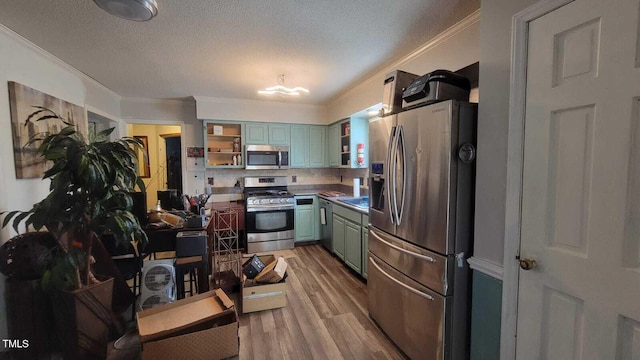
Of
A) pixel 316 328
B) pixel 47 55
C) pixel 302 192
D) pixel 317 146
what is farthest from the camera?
pixel 302 192

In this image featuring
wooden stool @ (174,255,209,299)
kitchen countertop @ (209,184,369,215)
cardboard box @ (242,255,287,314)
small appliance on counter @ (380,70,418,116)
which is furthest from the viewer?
kitchen countertop @ (209,184,369,215)

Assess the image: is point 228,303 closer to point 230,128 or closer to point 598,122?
point 598,122

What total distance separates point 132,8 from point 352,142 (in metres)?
2.95

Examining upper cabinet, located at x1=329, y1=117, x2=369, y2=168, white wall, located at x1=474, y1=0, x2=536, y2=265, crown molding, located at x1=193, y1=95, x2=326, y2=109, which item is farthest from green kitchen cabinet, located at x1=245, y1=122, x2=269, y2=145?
white wall, located at x1=474, y1=0, x2=536, y2=265

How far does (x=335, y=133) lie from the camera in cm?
452

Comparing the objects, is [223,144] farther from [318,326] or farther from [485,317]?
[485,317]

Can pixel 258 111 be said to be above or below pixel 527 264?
above

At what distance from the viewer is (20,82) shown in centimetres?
209

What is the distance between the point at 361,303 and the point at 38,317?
2.52 metres

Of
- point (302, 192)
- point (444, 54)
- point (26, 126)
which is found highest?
point (444, 54)

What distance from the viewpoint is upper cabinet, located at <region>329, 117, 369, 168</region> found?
3.97 metres

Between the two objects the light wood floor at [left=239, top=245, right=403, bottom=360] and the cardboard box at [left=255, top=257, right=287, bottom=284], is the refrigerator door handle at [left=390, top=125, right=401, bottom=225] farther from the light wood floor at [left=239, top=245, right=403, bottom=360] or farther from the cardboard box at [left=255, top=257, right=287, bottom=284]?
the cardboard box at [left=255, top=257, right=287, bottom=284]

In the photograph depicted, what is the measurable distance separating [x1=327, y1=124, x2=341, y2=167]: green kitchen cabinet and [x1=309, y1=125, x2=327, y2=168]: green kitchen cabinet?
0.10 meters

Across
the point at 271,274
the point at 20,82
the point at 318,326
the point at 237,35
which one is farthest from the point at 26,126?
the point at 318,326
